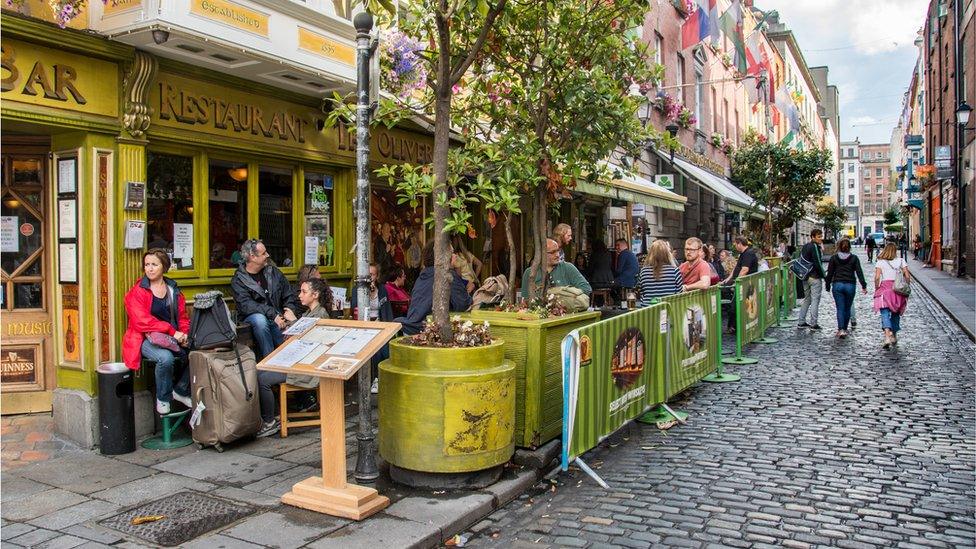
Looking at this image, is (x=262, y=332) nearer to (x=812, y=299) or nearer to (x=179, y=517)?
(x=179, y=517)

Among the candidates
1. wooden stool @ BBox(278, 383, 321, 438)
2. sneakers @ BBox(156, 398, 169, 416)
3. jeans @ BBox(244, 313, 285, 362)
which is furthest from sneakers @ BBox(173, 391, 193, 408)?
jeans @ BBox(244, 313, 285, 362)

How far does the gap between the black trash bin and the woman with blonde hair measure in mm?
6077

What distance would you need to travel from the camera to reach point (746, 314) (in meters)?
11.8

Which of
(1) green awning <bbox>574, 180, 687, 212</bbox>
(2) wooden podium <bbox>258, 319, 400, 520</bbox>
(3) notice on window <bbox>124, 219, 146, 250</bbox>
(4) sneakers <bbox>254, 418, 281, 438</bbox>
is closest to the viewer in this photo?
(2) wooden podium <bbox>258, 319, 400, 520</bbox>

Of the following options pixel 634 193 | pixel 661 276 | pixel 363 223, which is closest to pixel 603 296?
pixel 634 193

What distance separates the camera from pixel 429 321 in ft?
19.0

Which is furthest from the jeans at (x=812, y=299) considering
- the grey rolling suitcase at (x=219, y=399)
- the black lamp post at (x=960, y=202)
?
the black lamp post at (x=960, y=202)

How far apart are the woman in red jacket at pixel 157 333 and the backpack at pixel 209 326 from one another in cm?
19

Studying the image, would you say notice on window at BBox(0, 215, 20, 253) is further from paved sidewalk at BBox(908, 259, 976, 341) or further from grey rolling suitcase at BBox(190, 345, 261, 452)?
paved sidewalk at BBox(908, 259, 976, 341)

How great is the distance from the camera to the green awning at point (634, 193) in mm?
12258

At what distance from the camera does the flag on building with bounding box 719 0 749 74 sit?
2350 cm

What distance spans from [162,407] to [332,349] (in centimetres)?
224

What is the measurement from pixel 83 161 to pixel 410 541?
4370 millimetres

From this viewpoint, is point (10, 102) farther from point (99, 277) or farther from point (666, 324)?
point (666, 324)
